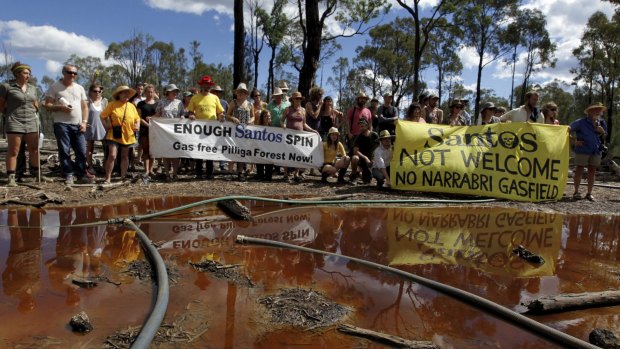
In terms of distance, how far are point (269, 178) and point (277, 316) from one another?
19.5ft

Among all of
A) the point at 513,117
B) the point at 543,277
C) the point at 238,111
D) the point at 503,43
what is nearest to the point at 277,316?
the point at 543,277

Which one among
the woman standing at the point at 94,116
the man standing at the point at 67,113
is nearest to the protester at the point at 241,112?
the woman standing at the point at 94,116

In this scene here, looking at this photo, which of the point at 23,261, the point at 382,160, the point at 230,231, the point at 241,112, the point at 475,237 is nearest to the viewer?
the point at 23,261

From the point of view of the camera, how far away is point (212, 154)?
8.40 m

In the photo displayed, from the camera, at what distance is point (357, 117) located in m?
9.06

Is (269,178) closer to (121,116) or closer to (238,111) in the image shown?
(238,111)

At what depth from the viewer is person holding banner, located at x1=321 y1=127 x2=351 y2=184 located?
8.57 metres

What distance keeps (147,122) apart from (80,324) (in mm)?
6473

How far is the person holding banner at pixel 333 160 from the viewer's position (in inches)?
337

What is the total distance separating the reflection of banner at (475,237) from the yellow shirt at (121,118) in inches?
178

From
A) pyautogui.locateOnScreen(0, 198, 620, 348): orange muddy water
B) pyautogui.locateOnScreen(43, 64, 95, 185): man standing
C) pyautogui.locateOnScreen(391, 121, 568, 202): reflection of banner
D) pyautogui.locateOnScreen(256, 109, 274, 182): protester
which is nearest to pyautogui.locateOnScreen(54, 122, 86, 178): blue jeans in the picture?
pyautogui.locateOnScreen(43, 64, 95, 185): man standing

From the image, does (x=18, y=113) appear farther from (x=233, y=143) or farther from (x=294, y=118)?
(x=294, y=118)

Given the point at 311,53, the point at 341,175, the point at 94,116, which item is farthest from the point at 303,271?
the point at 311,53

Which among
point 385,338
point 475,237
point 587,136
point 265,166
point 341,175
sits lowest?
point 385,338
